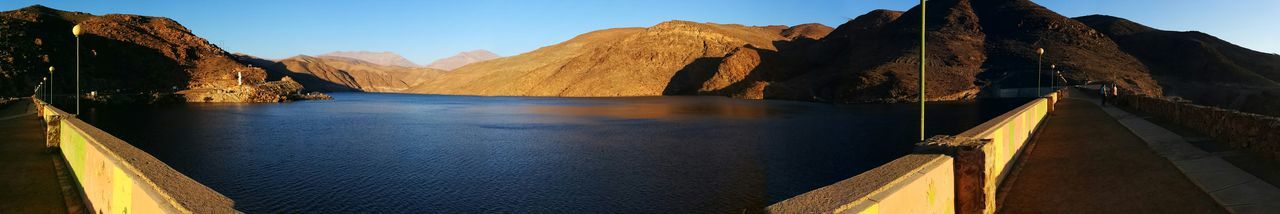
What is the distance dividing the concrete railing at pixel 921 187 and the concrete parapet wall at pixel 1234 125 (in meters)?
9.41

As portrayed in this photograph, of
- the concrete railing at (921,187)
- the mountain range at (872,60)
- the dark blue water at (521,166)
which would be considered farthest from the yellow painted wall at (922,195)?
the mountain range at (872,60)

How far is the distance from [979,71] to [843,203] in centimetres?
10359

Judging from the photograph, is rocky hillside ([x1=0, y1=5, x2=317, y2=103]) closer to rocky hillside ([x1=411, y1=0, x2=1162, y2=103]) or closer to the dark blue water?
rocky hillside ([x1=411, y1=0, x2=1162, y2=103])

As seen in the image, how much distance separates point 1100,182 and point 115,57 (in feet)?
476

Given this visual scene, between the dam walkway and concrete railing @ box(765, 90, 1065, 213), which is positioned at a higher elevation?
concrete railing @ box(765, 90, 1065, 213)

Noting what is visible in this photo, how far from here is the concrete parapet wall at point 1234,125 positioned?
13664 millimetres

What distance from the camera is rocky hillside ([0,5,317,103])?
94.2m

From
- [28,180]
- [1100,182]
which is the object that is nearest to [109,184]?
[28,180]

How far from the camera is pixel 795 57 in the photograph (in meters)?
150

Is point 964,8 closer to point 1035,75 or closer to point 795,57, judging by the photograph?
point 795,57

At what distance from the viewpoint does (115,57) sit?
376ft

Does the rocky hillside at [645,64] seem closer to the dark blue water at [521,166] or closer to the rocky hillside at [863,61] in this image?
the rocky hillside at [863,61]

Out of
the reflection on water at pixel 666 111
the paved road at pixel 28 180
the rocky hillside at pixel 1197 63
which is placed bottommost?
the paved road at pixel 28 180

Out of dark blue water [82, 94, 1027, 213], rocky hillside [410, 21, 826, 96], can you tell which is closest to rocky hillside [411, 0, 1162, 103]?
rocky hillside [410, 21, 826, 96]
